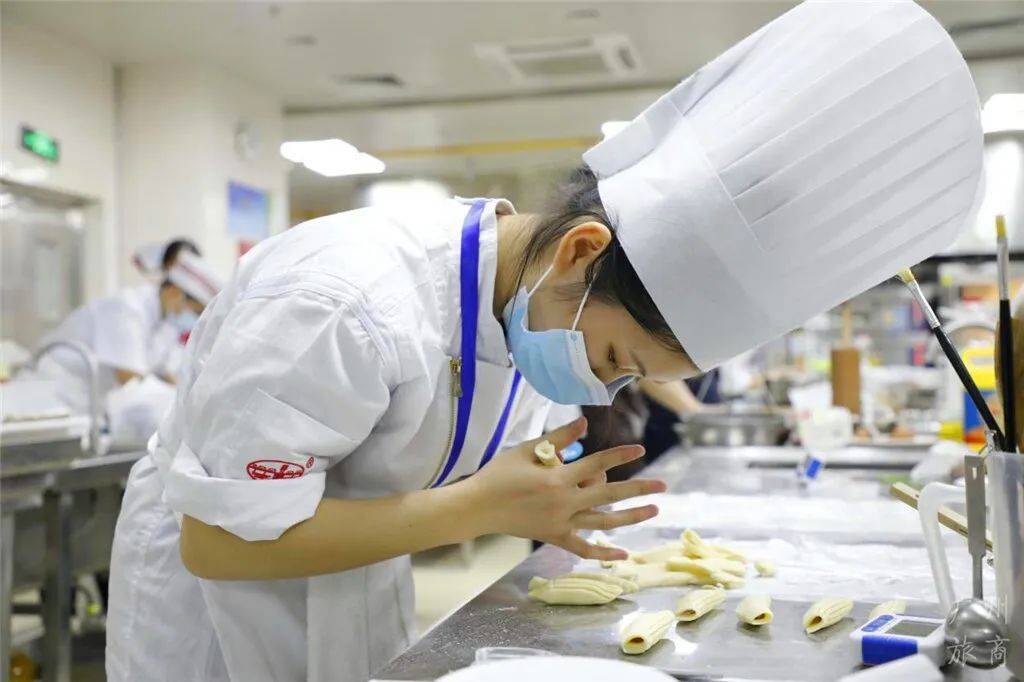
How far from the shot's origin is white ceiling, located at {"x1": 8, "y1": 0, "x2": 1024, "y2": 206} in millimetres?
5031

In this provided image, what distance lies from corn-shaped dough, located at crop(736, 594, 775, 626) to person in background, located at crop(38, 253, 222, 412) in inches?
136

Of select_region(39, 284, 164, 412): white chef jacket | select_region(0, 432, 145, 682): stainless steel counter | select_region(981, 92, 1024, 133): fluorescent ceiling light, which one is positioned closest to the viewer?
select_region(0, 432, 145, 682): stainless steel counter

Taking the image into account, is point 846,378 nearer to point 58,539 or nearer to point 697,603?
point 697,603

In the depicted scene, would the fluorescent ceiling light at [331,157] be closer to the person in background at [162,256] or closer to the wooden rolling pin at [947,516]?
the person in background at [162,256]

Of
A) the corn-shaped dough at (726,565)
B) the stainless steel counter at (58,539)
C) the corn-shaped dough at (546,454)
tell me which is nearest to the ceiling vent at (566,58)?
the stainless steel counter at (58,539)

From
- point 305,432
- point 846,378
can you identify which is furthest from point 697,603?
point 846,378

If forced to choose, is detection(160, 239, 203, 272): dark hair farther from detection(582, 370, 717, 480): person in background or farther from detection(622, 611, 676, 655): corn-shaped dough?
detection(622, 611, 676, 655): corn-shaped dough

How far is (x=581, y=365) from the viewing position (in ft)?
3.59

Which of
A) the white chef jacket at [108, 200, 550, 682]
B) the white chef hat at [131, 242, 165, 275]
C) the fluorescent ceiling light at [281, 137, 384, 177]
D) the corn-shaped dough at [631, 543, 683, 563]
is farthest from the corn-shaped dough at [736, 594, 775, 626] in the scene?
the fluorescent ceiling light at [281, 137, 384, 177]

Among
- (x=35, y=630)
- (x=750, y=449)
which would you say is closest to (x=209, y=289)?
(x=35, y=630)

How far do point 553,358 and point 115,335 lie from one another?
3.42 metres

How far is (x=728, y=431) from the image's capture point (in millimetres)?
2828

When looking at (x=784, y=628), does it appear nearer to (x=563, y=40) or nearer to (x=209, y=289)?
(x=209, y=289)

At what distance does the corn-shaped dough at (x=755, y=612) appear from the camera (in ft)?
3.22
